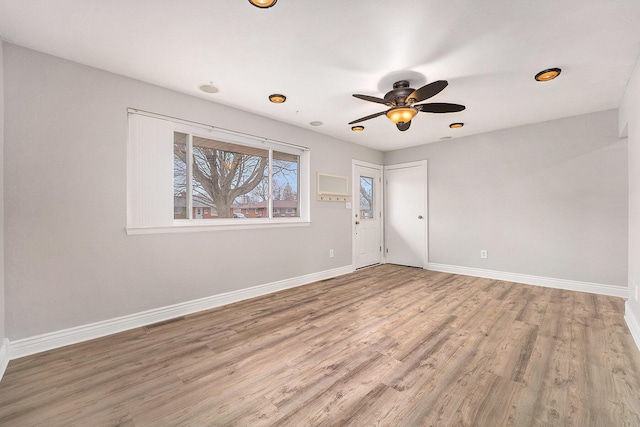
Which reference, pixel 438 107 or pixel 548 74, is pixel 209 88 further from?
pixel 548 74

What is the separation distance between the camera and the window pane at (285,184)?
161 inches

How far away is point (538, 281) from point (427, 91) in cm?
356

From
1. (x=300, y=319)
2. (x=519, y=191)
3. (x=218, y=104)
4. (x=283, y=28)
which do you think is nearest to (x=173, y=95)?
(x=218, y=104)

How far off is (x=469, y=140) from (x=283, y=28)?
4.00 m

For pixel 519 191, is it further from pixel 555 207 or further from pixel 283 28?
pixel 283 28

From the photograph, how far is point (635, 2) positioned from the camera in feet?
5.62

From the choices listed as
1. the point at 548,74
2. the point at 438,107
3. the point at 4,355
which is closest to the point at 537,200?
the point at 548,74

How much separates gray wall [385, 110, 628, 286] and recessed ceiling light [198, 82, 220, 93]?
156 inches

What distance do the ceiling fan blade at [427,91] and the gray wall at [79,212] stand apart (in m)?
2.27

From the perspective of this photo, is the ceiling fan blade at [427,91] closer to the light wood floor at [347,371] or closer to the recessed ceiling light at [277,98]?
the recessed ceiling light at [277,98]

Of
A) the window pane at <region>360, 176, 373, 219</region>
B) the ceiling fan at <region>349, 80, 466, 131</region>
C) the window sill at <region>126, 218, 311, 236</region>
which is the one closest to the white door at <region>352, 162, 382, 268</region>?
the window pane at <region>360, 176, 373, 219</region>

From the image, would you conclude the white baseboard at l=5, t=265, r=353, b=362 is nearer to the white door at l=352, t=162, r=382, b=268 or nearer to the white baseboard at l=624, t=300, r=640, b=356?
the white door at l=352, t=162, r=382, b=268

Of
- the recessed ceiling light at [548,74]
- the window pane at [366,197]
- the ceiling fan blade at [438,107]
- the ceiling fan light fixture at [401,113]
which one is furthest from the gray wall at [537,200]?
the ceiling fan light fixture at [401,113]

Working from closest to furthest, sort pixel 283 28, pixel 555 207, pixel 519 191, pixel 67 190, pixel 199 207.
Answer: pixel 283 28, pixel 67 190, pixel 199 207, pixel 555 207, pixel 519 191
